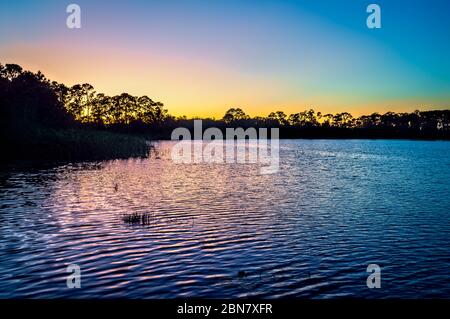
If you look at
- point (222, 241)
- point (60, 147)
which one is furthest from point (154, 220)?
point (60, 147)

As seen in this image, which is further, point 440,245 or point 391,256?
point 440,245

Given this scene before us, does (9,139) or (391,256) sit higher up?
(9,139)

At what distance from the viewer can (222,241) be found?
62.6ft

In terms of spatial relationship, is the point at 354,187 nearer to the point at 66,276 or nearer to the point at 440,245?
the point at 440,245

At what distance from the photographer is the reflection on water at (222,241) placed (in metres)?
13.4

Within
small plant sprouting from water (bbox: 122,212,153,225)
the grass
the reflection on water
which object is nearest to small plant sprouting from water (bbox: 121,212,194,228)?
small plant sprouting from water (bbox: 122,212,153,225)

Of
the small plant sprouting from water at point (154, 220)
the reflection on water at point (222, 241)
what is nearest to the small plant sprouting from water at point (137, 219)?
the small plant sprouting from water at point (154, 220)

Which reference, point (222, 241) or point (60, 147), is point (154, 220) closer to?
point (222, 241)

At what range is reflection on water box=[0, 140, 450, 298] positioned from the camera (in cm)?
1342

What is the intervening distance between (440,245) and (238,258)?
9.74m

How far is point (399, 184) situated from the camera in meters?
42.3

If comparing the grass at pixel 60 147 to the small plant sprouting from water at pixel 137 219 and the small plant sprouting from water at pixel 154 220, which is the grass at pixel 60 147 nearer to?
the small plant sprouting from water at pixel 154 220
